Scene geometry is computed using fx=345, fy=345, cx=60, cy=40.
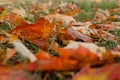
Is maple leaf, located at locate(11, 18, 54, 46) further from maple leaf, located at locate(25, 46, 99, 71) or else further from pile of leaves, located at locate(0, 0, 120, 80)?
maple leaf, located at locate(25, 46, 99, 71)

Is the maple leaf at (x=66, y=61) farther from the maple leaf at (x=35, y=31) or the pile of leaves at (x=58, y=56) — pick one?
the maple leaf at (x=35, y=31)

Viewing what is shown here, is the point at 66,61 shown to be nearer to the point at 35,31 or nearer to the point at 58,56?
the point at 58,56

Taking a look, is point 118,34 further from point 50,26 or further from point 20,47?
point 20,47

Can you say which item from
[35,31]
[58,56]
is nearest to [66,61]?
[58,56]

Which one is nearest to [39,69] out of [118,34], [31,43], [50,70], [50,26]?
[50,70]

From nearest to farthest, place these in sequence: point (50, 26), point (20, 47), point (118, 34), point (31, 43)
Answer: point (20, 47) → point (31, 43) → point (50, 26) → point (118, 34)

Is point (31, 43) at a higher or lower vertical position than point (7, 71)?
lower

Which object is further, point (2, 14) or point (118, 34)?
point (2, 14)

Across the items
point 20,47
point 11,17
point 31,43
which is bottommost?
point 11,17

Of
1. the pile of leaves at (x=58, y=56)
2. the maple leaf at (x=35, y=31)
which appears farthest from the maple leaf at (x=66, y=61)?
the maple leaf at (x=35, y=31)
